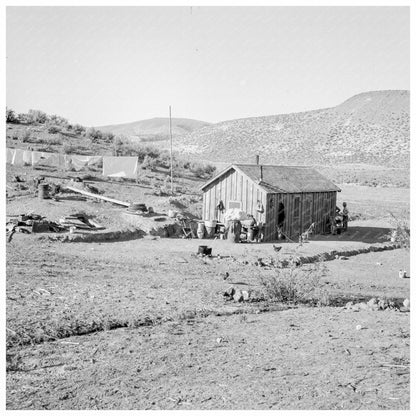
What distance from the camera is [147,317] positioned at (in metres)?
9.80

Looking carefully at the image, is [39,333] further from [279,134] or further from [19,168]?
[279,134]

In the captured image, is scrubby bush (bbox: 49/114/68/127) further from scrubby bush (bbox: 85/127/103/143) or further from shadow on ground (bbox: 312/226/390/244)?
shadow on ground (bbox: 312/226/390/244)

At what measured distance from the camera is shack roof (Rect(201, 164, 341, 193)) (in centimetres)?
2195

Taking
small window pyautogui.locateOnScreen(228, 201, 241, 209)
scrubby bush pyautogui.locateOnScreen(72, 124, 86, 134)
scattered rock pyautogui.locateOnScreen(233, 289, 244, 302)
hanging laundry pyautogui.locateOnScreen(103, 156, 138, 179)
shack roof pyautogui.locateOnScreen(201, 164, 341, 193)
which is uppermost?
scrubby bush pyautogui.locateOnScreen(72, 124, 86, 134)

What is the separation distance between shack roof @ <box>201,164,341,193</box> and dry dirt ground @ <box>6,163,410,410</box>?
7.18m

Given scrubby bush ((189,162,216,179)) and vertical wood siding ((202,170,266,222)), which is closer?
vertical wood siding ((202,170,266,222))

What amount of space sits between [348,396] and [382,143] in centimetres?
7035

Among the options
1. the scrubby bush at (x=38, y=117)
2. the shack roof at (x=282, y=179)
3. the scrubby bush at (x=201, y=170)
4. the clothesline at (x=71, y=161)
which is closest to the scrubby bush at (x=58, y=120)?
the scrubby bush at (x=38, y=117)

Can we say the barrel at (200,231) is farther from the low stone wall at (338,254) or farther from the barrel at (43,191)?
the barrel at (43,191)

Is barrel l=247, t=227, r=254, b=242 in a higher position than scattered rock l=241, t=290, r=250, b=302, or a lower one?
higher

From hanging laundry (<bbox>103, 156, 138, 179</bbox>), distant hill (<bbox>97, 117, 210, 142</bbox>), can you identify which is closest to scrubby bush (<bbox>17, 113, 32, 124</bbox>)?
hanging laundry (<bbox>103, 156, 138, 179</bbox>)

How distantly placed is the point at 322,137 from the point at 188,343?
242 ft

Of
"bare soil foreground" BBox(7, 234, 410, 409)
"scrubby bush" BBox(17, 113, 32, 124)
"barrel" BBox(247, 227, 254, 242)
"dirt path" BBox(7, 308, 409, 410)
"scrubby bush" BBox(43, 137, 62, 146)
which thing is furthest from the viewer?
"scrubby bush" BBox(17, 113, 32, 124)

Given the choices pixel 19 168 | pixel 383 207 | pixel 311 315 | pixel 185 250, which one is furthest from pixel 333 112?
pixel 311 315
